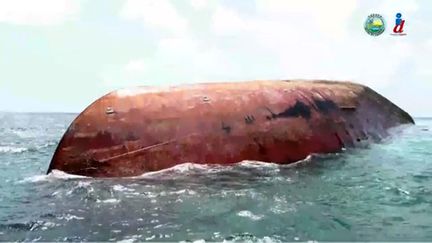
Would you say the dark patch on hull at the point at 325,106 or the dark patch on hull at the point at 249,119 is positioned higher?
the dark patch on hull at the point at 325,106

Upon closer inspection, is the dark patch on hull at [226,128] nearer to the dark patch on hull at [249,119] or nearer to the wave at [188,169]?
the dark patch on hull at [249,119]

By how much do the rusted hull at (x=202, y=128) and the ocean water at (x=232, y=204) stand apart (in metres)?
0.39

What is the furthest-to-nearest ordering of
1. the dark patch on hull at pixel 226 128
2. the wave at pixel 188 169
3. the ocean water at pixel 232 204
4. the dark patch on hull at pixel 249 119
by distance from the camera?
the dark patch on hull at pixel 249 119 → the dark patch on hull at pixel 226 128 → the wave at pixel 188 169 → the ocean water at pixel 232 204

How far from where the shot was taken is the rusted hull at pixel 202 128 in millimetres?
9453

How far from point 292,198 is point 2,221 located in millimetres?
4015

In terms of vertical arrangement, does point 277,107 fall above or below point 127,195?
above

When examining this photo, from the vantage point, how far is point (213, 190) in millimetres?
7496

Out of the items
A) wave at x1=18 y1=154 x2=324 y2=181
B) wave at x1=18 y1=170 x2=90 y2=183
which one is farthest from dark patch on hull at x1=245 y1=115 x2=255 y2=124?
wave at x1=18 y1=170 x2=90 y2=183

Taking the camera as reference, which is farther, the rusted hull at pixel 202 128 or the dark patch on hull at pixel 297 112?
the dark patch on hull at pixel 297 112

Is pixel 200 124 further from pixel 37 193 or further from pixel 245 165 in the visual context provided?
pixel 37 193

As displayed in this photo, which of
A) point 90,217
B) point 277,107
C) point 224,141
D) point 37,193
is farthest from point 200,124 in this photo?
point 90,217

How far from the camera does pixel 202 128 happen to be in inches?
396

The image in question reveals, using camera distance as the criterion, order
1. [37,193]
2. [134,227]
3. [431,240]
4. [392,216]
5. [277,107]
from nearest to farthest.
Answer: [431,240] < [134,227] < [392,216] < [37,193] < [277,107]

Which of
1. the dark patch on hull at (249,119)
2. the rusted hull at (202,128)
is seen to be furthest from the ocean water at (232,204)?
the dark patch on hull at (249,119)
